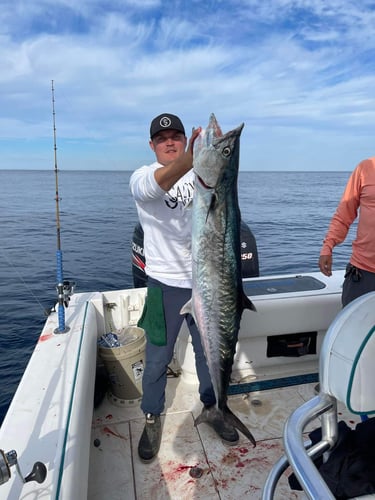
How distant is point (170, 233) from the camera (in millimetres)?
2521

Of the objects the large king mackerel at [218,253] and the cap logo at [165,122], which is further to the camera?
the cap logo at [165,122]

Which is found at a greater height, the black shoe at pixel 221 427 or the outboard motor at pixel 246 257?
the outboard motor at pixel 246 257

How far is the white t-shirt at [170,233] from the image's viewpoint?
2.46 meters

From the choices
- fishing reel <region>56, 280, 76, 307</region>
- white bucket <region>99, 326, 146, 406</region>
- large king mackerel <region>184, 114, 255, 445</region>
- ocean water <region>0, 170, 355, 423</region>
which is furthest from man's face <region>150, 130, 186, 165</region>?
ocean water <region>0, 170, 355, 423</region>

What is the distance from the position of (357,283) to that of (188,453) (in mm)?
1802

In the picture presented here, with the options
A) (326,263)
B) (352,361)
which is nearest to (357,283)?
(326,263)

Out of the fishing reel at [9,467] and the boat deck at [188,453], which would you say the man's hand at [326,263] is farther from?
the fishing reel at [9,467]

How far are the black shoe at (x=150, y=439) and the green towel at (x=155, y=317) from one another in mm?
588

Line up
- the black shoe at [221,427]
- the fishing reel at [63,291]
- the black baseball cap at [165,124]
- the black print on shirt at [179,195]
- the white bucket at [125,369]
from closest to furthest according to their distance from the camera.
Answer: the black baseball cap at [165,124] < the black print on shirt at [179,195] < the black shoe at [221,427] < the fishing reel at [63,291] < the white bucket at [125,369]

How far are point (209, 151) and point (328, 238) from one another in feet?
6.15

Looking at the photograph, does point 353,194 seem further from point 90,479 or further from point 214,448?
point 90,479

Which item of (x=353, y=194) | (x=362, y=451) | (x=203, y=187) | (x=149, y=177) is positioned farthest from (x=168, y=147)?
(x=362, y=451)

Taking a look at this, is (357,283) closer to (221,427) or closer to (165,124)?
(221,427)

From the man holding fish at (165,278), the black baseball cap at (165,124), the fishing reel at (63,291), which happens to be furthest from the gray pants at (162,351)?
the black baseball cap at (165,124)
